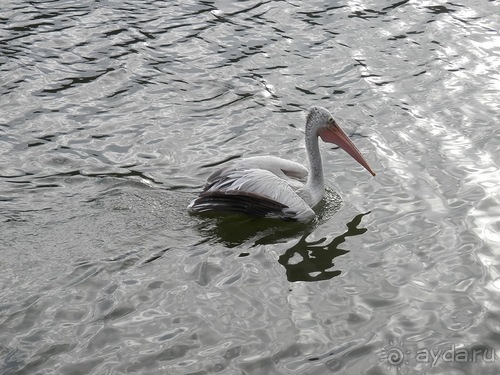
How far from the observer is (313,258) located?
7203mm

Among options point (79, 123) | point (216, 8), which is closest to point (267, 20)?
point (216, 8)

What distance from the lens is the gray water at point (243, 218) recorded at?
6.05 metres

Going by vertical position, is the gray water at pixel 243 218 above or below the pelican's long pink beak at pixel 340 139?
below

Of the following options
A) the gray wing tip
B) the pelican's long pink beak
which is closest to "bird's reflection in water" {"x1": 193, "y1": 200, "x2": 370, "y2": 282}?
the gray wing tip

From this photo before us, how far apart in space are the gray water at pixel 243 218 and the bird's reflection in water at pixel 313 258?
20mm

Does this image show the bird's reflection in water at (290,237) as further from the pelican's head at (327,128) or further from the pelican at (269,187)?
the pelican's head at (327,128)

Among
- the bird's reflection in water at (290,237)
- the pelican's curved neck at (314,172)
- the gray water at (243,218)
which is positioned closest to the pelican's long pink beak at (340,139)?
the pelican's curved neck at (314,172)

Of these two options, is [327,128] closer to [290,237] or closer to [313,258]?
[290,237]

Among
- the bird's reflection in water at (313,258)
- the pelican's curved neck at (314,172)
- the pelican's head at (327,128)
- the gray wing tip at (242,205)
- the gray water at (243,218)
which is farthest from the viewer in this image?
the pelican's head at (327,128)

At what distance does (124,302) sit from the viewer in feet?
21.0

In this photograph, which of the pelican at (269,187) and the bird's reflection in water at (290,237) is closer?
→ the bird's reflection in water at (290,237)

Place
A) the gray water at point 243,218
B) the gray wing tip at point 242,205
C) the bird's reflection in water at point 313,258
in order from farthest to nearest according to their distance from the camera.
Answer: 1. the gray wing tip at point 242,205
2. the bird's reflection in water at point 313,258
3. the gray water at point 243,218

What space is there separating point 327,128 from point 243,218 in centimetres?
122

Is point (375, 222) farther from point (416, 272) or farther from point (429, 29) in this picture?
point (429, 29)
